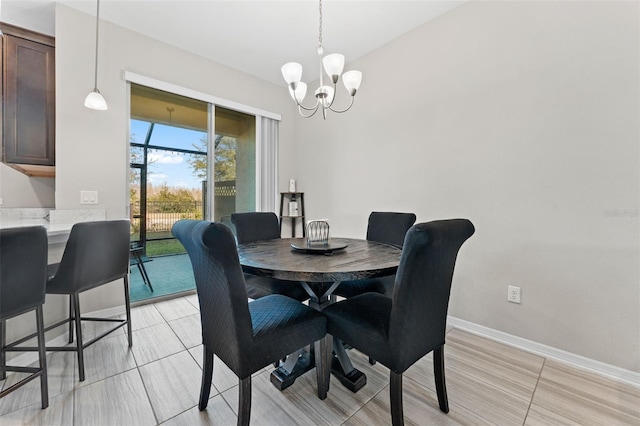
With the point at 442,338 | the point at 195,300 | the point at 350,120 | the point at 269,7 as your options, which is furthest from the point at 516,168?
the point at 195,300

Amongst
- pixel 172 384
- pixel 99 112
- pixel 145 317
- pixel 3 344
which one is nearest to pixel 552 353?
pixel 172 384

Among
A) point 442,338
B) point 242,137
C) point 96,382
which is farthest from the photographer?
point 242,137

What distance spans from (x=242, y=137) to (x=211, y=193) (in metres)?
0.93

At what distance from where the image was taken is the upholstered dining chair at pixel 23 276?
1.19m

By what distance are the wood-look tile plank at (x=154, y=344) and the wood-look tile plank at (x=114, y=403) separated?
8.1 inches

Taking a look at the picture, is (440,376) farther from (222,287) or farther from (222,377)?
(222,377)

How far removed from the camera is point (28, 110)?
89.6 inches

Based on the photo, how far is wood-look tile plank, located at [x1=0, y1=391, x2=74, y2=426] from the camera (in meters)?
1.26

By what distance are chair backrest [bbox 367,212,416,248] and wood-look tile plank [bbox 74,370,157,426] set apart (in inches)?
74.5

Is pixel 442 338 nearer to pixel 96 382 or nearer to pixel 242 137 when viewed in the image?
pixel 96 382

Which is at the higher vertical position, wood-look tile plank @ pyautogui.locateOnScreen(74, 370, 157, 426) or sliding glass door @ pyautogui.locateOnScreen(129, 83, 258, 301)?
sliding glass door @ pyautogui.locateOnScreen(129, 83, 258, 301)

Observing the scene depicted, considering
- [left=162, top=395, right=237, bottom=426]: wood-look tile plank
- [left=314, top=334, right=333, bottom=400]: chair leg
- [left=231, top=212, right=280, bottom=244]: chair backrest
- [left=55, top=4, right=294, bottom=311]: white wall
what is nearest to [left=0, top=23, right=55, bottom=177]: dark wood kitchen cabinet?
[left=55, top=4, right=294, bottom=311]: white wall

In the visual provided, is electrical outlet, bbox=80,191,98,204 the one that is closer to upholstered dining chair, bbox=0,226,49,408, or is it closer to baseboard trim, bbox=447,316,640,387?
upholstered dining chair, bbox=0,226,49,408

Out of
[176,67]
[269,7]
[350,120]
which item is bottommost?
[350,120]
